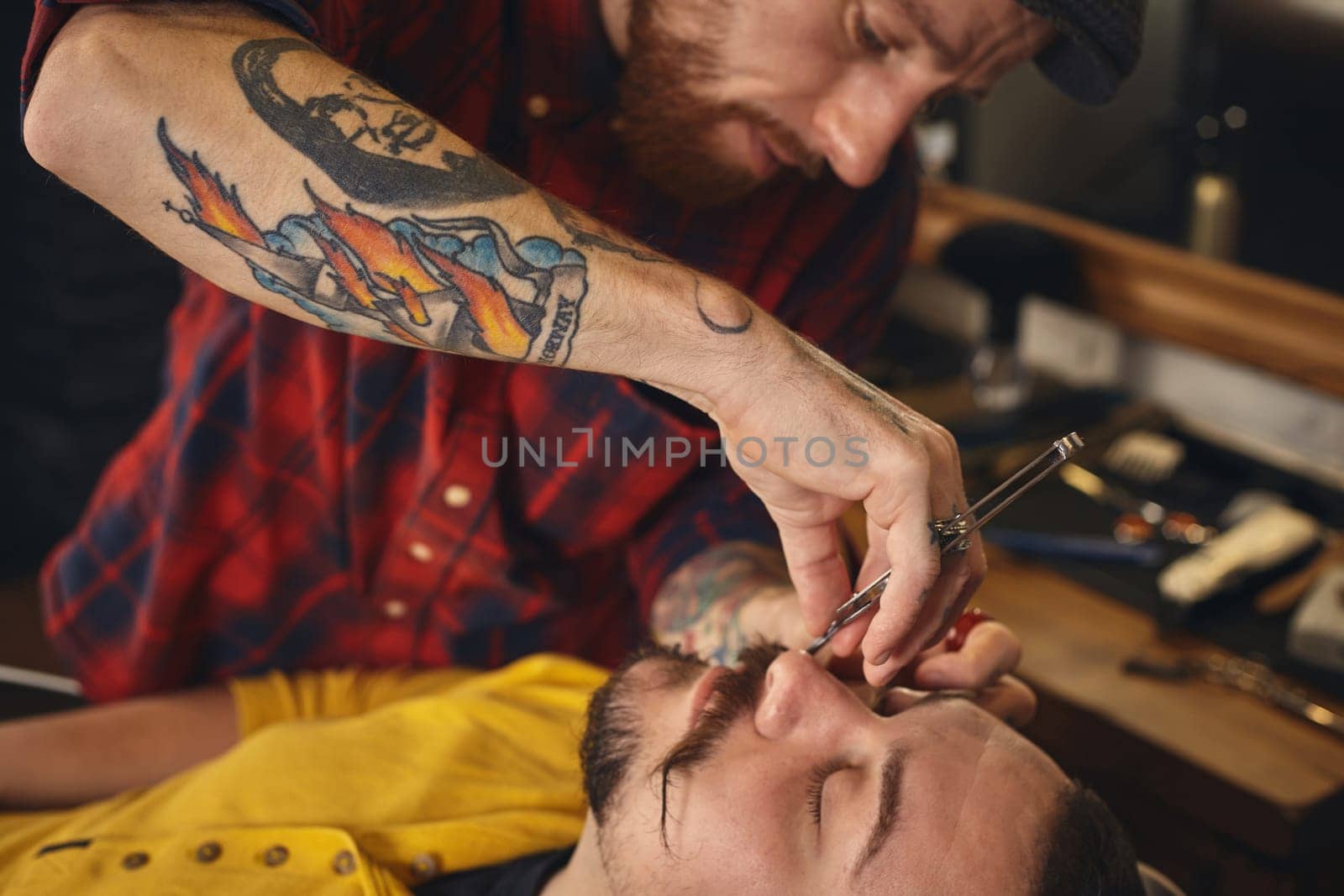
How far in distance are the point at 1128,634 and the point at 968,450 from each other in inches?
18.0

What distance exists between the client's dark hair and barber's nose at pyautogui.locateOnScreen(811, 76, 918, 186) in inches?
26.6

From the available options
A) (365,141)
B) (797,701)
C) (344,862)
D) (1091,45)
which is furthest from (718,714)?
(1091,45)

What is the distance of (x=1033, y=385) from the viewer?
2312 millimetres

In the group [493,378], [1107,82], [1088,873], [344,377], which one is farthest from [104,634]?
[1107,82]

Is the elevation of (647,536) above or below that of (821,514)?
below

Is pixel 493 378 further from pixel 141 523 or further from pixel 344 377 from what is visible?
pixel 141 523

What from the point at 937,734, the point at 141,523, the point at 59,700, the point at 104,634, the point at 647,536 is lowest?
the point at 59,700

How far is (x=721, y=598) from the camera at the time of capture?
150 cm

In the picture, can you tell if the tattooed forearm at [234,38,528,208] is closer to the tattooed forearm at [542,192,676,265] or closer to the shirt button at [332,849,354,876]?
the tattooed forearm at [542,192,676,265]

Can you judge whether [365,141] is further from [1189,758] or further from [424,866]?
[1189,758]

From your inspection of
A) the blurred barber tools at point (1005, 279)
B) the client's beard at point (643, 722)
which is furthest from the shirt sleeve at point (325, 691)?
the blurred barber tools at point (1005, 279)

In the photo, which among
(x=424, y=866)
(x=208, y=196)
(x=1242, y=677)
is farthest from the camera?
(x=1242, y=677)

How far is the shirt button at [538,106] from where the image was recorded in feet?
4.49

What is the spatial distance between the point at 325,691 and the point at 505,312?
954 millimetres
